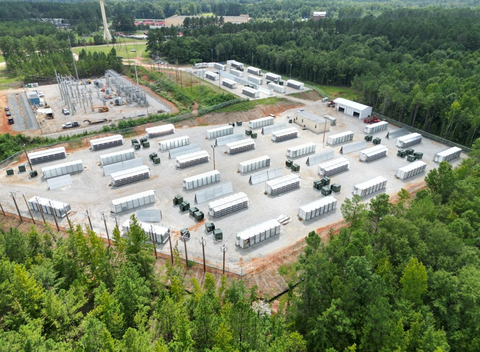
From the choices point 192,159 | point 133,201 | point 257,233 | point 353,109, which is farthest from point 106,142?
point 353,109

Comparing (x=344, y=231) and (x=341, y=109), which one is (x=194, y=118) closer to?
(x=341, y=109)

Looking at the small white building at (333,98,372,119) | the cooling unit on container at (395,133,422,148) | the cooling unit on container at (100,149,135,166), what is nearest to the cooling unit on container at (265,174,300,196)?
the cooling unit on container at (100,149,135,166)

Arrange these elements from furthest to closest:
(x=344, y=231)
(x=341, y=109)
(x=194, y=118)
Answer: (x=341, y=109)
(x=194, y=118)
(x=344, y=231)

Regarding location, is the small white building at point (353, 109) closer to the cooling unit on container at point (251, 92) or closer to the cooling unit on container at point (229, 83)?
the cooling unit on container at point (251, 92)

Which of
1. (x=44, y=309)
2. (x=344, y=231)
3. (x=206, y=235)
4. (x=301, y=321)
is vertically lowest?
(x=206, y=235)

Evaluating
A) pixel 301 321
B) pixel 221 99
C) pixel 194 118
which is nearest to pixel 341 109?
pixel 221 99

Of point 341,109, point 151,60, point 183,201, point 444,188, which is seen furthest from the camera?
point 151,60

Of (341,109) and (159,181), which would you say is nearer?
(159,181)

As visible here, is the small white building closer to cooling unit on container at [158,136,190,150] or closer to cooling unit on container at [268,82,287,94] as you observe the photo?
cooling unit on container at [268,82,287,94]
